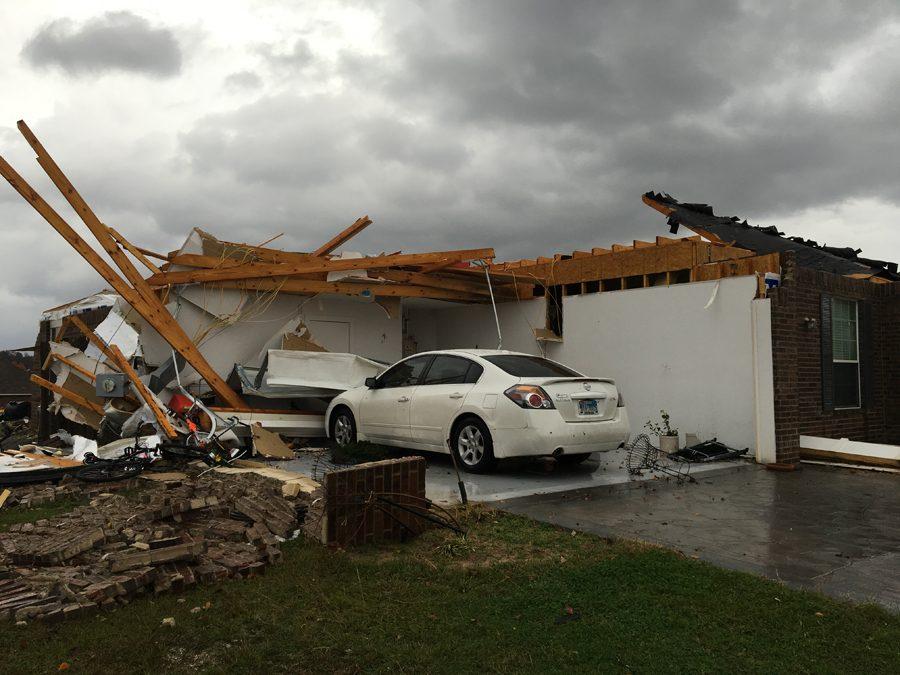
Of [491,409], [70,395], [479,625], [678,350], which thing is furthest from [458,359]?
[70,395]

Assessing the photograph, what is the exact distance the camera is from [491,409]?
318 inches

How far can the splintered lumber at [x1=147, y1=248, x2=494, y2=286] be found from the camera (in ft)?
37.0

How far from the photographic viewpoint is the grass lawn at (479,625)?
3.38 metres

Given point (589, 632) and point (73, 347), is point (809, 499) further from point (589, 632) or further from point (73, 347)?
point (73, 347)

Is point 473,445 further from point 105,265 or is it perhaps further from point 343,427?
point 105,265

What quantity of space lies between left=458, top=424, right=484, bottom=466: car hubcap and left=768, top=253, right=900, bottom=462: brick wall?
179 inches

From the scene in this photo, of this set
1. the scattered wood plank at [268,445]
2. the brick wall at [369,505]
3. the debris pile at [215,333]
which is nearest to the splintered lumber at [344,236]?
the debris pile at [215,333]

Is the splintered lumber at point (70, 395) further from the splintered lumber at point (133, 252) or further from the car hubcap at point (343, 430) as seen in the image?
the car hubcap at point (343, 430)

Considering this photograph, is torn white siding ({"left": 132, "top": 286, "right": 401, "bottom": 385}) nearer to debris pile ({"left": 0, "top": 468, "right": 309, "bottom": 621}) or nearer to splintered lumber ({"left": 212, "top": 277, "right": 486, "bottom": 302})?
splintered lumber ({"left": 212, "top": 277, "right": 486, "bottom": 302})

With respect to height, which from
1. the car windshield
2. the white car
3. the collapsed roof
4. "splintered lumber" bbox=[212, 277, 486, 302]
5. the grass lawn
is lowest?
the grass lawn

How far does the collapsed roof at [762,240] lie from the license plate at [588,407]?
6.59 meters

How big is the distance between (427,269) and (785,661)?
31.8 ft

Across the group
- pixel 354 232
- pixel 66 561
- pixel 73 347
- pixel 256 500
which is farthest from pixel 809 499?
pixel 73 347

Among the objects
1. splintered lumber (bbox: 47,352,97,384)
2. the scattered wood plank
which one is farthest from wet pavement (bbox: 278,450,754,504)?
splintered lumber (bbox: 47,352,97,384)
